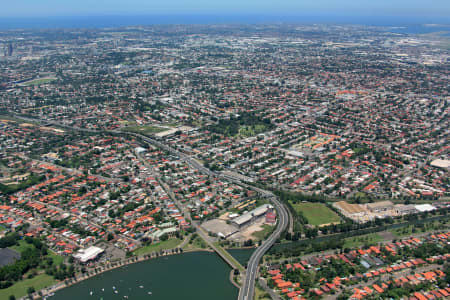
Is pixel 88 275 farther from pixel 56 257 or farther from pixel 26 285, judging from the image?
pixel 26 285

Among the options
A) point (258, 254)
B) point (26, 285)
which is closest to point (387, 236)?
point (258, 254)

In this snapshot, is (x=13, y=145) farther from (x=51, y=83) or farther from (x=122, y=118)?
(x=51, y=83)

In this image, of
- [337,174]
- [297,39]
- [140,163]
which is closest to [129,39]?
[297,39]

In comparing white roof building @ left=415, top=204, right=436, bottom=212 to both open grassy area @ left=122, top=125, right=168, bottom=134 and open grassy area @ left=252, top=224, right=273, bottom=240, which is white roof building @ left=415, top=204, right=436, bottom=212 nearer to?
open grassy area @ left=252, top=224, right=273, bottom=240

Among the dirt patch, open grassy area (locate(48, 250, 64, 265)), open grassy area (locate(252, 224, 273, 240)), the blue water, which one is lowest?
open grassy area (locate(48, 250, 64, 265))

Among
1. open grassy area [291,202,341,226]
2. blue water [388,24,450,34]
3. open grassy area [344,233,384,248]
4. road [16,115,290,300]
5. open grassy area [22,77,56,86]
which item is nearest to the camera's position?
road [16,115,290,300]

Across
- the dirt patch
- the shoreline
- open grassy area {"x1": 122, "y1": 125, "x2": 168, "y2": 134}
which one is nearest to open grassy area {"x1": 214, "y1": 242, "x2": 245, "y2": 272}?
the shoreline

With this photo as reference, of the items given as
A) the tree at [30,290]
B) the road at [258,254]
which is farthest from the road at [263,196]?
the tree at [30,290]

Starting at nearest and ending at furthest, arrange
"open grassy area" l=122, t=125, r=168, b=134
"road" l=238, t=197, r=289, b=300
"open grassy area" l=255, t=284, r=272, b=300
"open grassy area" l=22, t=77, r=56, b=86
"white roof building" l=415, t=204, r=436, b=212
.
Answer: "open grassy area" l=255, t=284, r=272, b=300
"road" l=238, t=197, r=289, b=300
"white roof building" l=415, t=204, r=436, b=212
"open grassy area" l=122, t=125, r=168, b=134
"open grassy area" l=22, t=77, r=56, b=86
